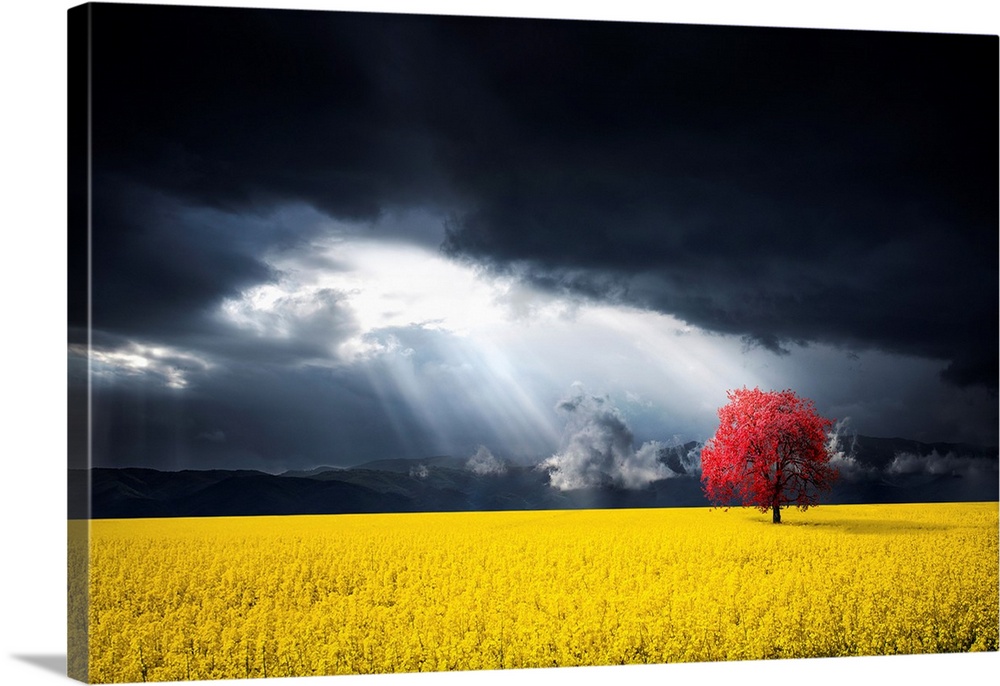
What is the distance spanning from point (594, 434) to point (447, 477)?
146 cm

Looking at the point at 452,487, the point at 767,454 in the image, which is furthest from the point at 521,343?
the point at 767,454

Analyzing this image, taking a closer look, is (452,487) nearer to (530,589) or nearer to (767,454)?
(530,589)

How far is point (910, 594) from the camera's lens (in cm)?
1403

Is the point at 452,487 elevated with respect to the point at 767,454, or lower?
lower

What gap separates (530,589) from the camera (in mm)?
13320

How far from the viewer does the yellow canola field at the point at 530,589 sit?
1252 cm

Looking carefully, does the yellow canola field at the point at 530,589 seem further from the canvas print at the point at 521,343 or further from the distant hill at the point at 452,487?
the distant hill at the point at 452,487

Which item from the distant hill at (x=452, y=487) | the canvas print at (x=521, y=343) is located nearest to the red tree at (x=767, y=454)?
the canvas print at (x=521, y=343)

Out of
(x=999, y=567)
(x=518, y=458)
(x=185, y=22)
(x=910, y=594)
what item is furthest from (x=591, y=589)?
(x=185, y=22)

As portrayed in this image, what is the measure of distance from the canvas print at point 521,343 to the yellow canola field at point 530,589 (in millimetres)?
33

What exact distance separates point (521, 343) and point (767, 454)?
117 inches

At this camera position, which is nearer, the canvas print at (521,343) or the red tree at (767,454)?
the canvas print at (521,343)

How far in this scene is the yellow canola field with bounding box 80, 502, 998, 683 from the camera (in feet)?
41.1

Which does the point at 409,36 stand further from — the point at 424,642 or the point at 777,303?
the point at 424,642
